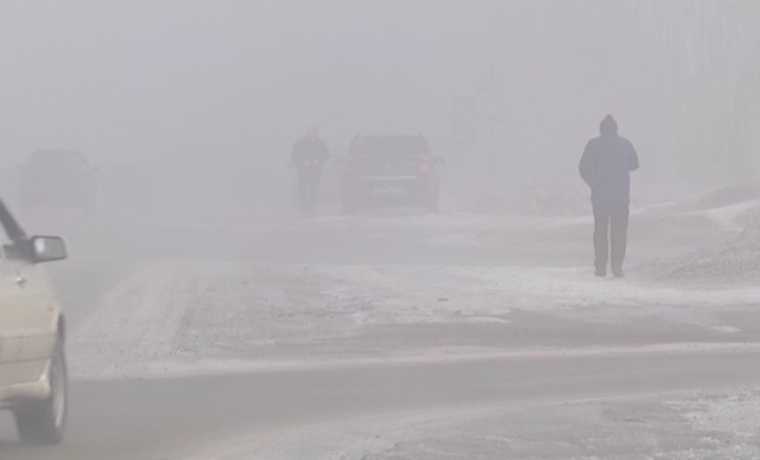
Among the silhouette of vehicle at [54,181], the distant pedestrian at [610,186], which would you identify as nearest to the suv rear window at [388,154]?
the silhouette of vehicle at [54,181]

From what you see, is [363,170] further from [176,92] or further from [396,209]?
[176,92]

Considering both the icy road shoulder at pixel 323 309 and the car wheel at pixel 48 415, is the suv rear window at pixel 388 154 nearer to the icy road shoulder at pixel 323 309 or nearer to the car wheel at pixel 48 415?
the icy road shoulder at pixel 323 309

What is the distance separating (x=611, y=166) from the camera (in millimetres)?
20391

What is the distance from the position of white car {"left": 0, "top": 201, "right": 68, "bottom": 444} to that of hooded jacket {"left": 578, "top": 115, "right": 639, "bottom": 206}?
1119 centimetres

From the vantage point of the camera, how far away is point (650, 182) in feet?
171

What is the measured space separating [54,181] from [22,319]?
3202 centimetres

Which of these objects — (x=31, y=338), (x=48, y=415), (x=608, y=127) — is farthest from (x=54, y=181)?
(x=31, y=338)

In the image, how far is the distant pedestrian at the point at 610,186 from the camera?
20.3 metres

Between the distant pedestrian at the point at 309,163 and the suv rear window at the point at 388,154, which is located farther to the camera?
the distant pedestrian at the point at 309,163

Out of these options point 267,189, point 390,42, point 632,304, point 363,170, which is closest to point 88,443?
point 632,304

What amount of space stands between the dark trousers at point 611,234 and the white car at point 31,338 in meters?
11.0

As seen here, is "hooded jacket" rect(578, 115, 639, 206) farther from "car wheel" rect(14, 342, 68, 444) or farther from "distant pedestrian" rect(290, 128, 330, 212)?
"distant pedestrian" rect(290, 128, 330, 212)

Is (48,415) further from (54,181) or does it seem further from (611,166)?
(54,181)

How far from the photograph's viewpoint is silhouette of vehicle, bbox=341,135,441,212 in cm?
3606
